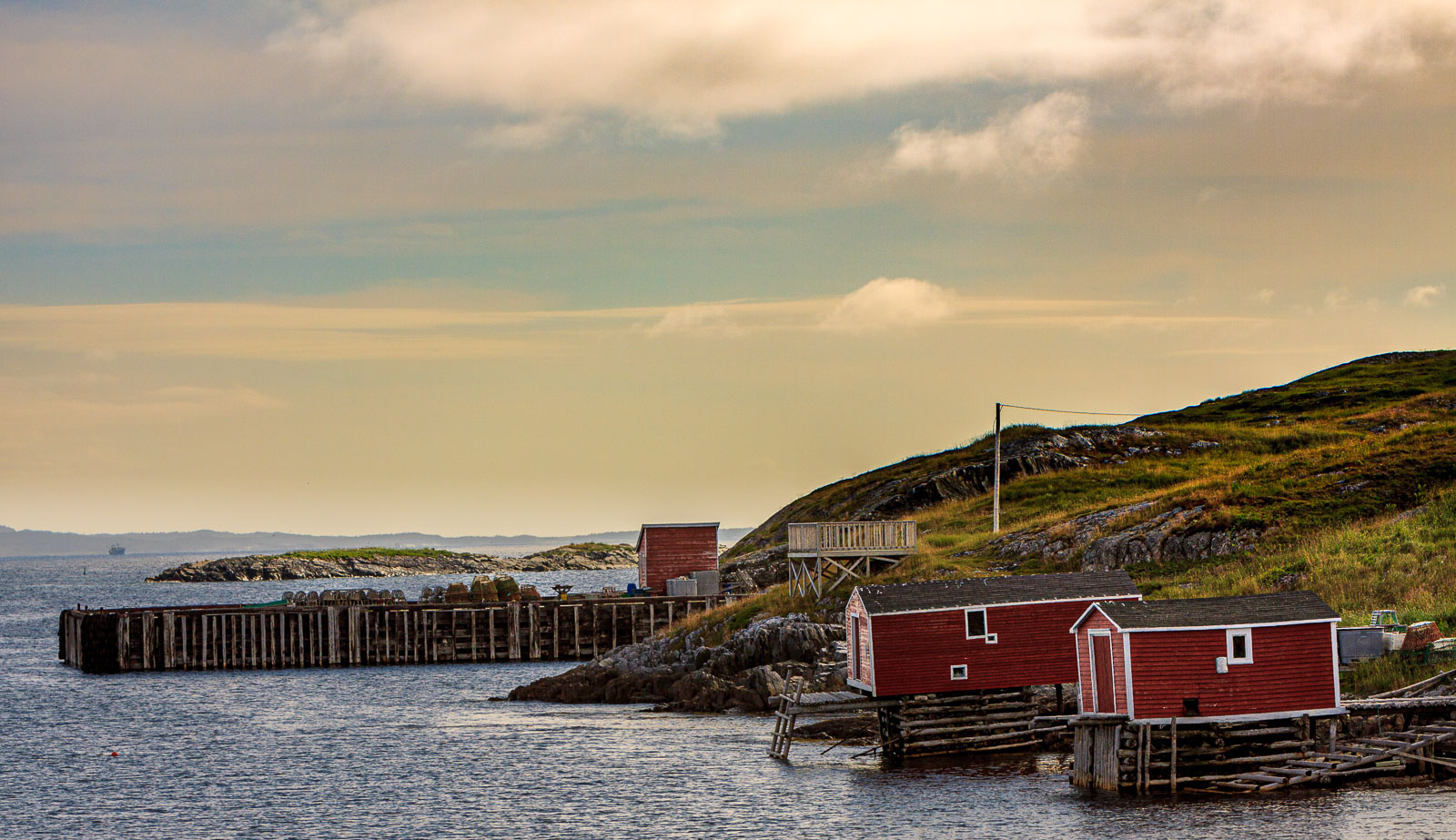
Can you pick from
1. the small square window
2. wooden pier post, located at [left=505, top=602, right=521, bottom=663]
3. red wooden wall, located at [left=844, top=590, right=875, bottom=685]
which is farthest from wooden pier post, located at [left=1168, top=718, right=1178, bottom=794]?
wooden pier post, located at [left=505, top=602, right=521, bottom=663]

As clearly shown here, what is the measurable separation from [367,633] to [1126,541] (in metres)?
43.9

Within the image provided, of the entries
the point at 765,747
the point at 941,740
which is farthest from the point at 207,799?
the point at 941,740

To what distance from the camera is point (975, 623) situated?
4447 cm

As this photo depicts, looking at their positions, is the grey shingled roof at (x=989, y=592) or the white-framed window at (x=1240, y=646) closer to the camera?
the white-framed window at (x=1240, y=646)

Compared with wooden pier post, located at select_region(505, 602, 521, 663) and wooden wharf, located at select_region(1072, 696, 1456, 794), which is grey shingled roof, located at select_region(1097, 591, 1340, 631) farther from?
wooden pier post, located at select_region(505, 602, 521, 663)

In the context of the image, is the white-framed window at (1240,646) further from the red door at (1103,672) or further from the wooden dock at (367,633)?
the wooden dock at (367,633)

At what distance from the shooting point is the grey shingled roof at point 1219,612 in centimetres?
3641

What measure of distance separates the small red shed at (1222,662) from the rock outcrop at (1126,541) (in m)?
23.5

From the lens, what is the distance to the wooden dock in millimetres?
80312

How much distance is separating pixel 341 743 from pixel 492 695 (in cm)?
1377

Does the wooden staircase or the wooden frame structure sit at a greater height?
the wooden frame structure

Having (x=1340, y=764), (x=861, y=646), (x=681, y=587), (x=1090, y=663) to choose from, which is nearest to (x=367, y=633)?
(x=681, y=587)

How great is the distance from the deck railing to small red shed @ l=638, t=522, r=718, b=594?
919 inches

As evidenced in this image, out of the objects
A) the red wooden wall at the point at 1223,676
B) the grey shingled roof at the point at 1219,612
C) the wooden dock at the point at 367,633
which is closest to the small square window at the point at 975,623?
the grey shingled roof at the point at 1219,612
